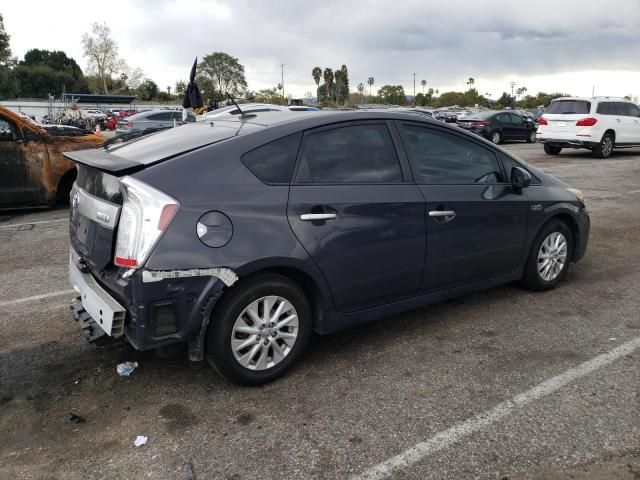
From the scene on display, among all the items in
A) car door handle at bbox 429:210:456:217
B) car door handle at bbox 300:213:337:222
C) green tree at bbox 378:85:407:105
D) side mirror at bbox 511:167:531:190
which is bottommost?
car door handle at bbox 429:210:456:217

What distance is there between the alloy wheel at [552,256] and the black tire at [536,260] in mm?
29

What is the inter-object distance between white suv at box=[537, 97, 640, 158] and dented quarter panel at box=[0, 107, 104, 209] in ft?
44.8

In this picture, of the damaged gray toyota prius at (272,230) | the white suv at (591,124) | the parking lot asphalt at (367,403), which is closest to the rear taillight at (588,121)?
the white suv at (591,124)

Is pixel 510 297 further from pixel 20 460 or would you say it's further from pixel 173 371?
pixel 20 460

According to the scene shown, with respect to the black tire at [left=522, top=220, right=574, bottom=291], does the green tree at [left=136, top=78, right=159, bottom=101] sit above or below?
above

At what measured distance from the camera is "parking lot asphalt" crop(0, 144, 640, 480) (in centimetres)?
262

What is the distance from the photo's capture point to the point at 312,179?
338cm

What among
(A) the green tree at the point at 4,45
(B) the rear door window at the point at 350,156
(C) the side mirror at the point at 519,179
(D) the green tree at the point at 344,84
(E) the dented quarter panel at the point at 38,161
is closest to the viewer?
(B) the rear door window at the point at 350,156

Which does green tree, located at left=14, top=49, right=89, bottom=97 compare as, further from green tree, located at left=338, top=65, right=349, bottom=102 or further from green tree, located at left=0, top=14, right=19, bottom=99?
green tree, located at left=338, top=65, right=349, bottom=102

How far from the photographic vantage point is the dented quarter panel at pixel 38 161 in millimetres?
8266

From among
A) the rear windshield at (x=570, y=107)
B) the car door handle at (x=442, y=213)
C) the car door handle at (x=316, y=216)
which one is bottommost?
the car door handle at (x=442, y=213)

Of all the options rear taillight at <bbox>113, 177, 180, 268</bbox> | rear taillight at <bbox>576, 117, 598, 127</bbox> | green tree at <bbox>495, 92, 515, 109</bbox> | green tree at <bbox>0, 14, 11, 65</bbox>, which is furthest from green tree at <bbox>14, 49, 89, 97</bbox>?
rear taillight at <bbox>113, 177, 180, 268</bbox>

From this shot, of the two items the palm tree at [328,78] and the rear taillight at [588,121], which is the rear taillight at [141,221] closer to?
the rear taillight at [588,121]

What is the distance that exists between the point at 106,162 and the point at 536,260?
3524 millimetres
